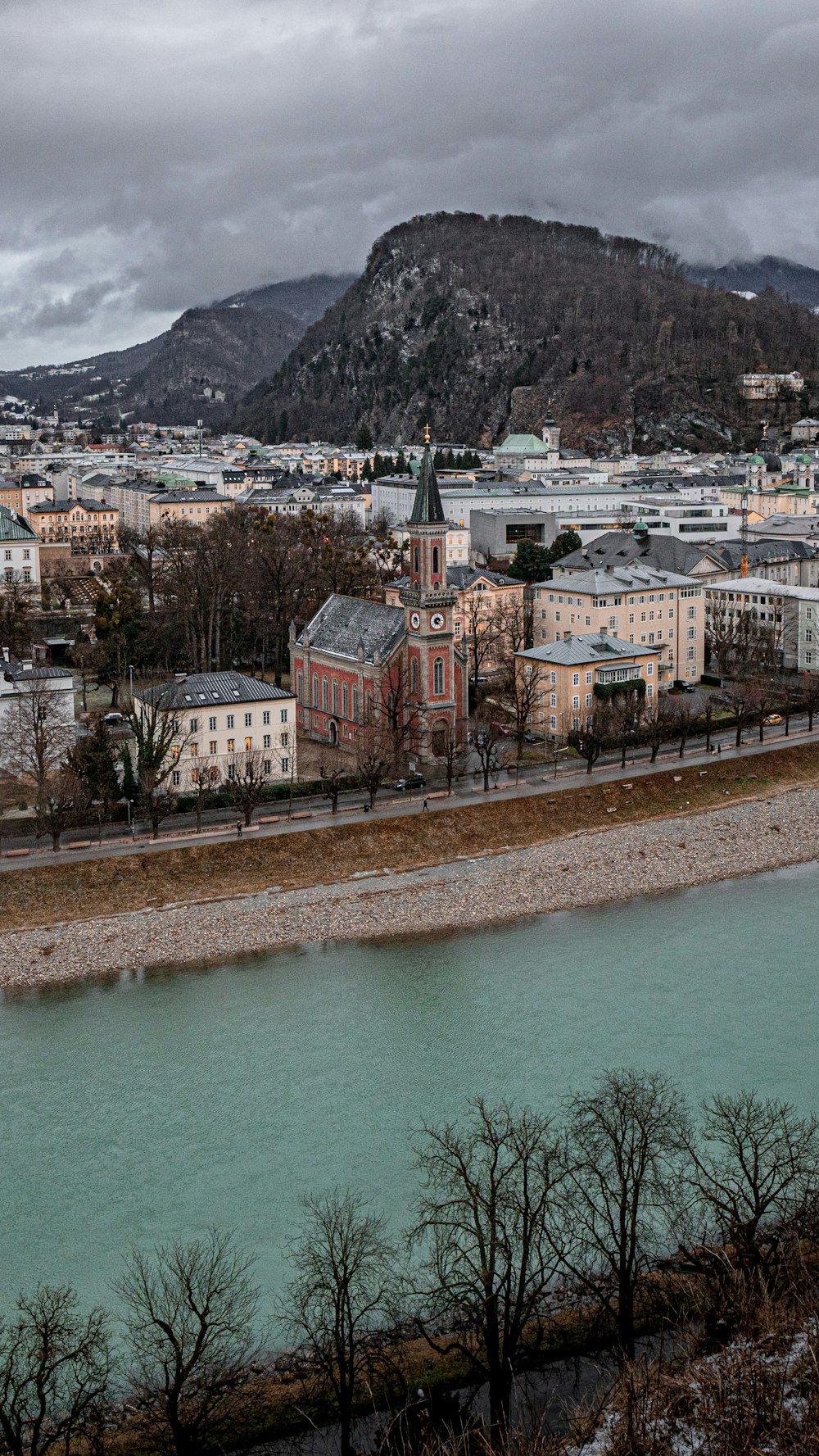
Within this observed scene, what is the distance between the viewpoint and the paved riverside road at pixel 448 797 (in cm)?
2366

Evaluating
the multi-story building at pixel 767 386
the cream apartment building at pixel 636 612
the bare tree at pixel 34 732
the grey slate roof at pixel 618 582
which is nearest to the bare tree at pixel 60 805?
the bare tree at pixel 34 732

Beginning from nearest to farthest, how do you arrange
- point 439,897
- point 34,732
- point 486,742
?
point 439,897 < point 34,732 < point 486,742

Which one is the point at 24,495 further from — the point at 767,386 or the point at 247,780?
the point at 767,386

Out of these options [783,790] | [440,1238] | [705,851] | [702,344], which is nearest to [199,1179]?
[440,1238]

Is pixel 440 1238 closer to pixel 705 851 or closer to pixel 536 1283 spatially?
pixel 536 1283

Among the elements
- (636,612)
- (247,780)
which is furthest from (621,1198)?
(636,612)

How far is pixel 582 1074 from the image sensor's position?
17.2 metres

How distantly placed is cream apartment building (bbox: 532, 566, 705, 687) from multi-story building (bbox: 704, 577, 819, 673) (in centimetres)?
196

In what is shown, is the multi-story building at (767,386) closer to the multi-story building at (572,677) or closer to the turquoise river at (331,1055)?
the multi-story building at (572,677)

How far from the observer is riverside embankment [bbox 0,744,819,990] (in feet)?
70.3

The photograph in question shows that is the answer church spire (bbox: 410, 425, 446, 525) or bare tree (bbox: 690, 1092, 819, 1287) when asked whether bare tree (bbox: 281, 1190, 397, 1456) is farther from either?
church spire (bbox: 410, 425, 446, 525)

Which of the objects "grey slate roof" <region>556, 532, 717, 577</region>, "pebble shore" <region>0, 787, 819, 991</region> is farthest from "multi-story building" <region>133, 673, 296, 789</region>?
"grey slate roof" <region>556, 532, 717, 577</region>

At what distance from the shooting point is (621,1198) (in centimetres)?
1258

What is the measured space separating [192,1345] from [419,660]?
62.0 feet
